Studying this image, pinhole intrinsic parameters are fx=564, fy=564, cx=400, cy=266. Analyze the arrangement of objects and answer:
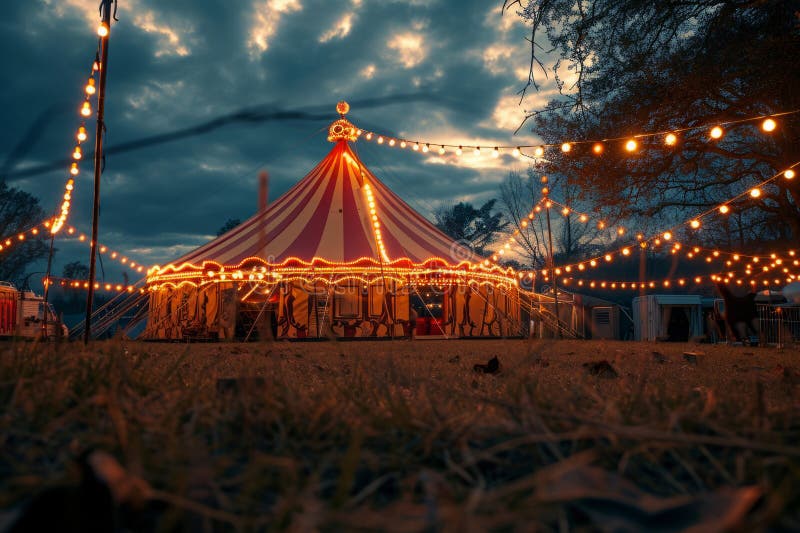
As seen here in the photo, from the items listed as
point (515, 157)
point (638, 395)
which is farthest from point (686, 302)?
point (638, 395)

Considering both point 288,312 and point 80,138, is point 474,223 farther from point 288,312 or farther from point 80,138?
point 80,138

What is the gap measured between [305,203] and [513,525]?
12.5 m

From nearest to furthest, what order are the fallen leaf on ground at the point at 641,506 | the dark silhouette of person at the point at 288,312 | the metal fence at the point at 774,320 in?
the fallen leaf on ground at the point at 641,506 → the metal fence at the point at 774,320 → the dark silhouette of person at the point at 288,312

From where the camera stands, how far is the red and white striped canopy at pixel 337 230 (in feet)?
37.3

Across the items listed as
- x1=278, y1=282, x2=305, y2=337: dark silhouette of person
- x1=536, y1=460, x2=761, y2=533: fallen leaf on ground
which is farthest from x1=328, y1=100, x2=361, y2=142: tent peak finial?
x1=536, y1=460, x2=761, y2=533: fallen leaf on ground

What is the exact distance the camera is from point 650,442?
90 cm

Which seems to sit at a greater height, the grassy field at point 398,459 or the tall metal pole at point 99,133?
the tall metal pole at point 99,133

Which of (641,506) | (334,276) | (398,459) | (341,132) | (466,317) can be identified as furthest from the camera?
(341,132)

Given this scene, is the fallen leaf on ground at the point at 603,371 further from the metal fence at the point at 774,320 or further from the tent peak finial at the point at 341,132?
the tent peak finial at the point at 341,132

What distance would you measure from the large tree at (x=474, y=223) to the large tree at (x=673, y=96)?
16.2 m

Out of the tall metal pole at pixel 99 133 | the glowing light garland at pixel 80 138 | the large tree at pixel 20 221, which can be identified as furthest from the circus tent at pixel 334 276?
the large tree at pixel 20 221

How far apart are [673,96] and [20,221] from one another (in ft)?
72.6

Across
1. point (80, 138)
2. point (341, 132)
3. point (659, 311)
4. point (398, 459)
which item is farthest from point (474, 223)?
point (398, 459)

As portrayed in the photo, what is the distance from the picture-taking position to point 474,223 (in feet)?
97.7
